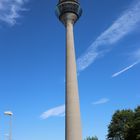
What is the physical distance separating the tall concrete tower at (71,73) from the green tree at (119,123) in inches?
2003

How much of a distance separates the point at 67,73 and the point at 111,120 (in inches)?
2236

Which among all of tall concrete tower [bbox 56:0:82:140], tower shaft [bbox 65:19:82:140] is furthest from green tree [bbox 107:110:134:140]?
tower shaft [bbox 65:19:82:140]

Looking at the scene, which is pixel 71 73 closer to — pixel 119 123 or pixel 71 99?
pixel 71 99

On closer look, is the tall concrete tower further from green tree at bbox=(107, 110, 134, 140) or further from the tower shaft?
green tree at bbox=(107, 110, 134, 140)

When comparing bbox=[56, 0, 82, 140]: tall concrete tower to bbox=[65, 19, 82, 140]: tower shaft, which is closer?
bbox=[65, 19, 82, 140]: tower shaft

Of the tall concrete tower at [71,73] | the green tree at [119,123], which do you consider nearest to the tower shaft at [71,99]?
the tall concrete tower at [71,73]

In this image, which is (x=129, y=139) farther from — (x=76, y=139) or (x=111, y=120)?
(x=76, y=139)

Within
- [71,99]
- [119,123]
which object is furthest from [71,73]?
[119,123]

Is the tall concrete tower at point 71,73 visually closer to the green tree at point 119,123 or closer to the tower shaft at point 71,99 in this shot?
the tower shaft at point 71,99

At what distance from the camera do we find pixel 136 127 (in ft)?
282

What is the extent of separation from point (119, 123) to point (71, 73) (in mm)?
54955

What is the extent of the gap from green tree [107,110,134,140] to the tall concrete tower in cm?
5087

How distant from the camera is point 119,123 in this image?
111625mm

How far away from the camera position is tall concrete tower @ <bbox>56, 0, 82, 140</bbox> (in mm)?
58281
